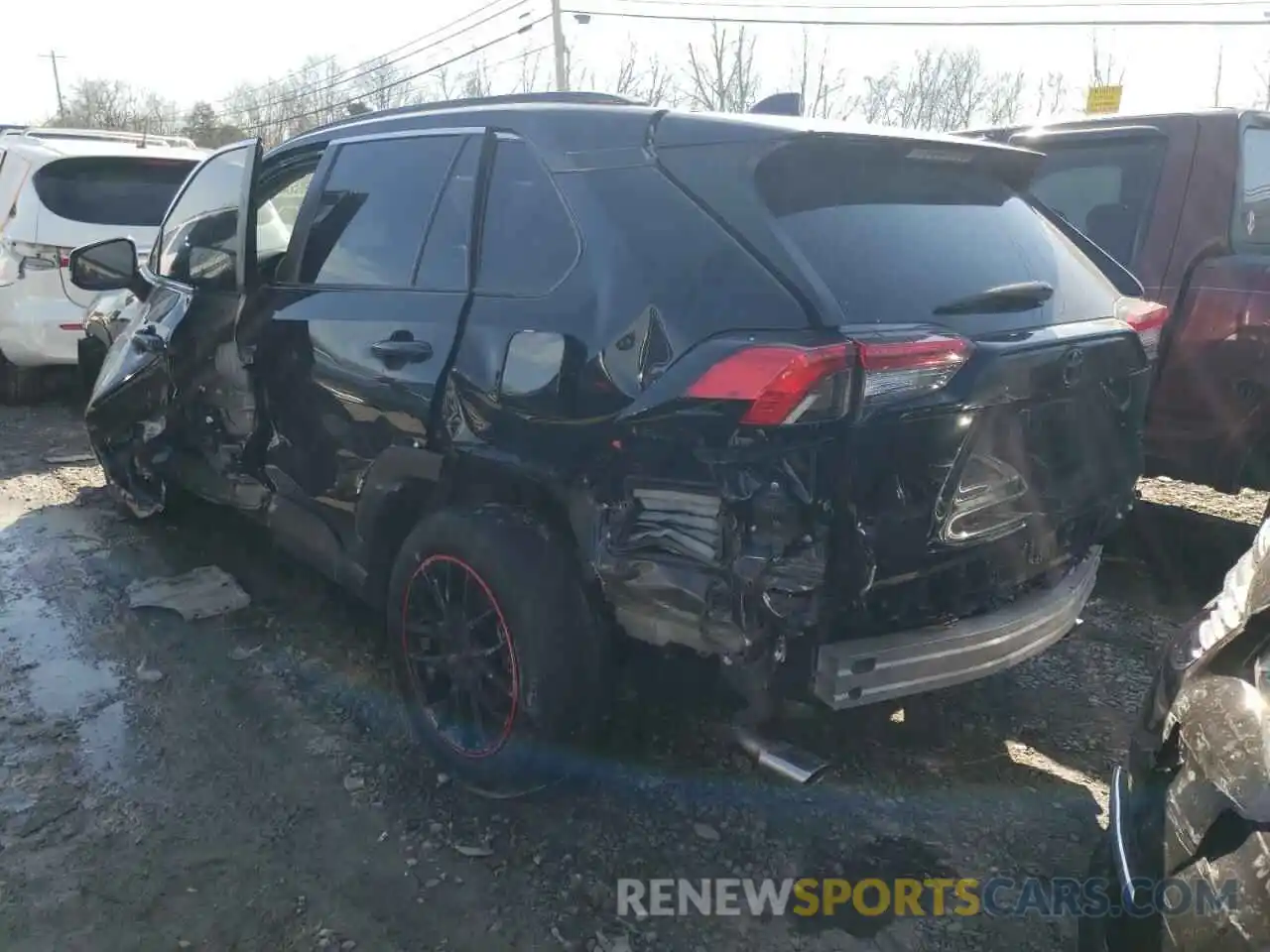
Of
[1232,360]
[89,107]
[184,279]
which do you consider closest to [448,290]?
[184,279]

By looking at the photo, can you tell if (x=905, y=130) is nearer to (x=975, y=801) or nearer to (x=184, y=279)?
(x=975, y=801)

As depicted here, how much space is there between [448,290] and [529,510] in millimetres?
700

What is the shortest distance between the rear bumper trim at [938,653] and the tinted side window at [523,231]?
1.18 meters

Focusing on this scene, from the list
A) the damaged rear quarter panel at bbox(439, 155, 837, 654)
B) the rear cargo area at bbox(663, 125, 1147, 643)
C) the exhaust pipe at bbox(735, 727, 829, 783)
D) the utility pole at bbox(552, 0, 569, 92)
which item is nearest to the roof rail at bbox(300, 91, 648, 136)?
the damaged rear quarter panel at bbox(439, 155, 837, 654)

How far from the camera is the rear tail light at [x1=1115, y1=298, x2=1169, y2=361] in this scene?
9.64 ft

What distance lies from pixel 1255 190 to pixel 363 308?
12.1ft

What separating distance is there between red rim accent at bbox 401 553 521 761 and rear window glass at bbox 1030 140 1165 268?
310 cm

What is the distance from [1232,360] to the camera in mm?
4000

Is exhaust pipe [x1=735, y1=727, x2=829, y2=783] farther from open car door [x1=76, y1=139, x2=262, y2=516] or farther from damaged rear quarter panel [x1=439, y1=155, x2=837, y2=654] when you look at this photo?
open car door [x1=76, y1=139, x2=262, y2=516]

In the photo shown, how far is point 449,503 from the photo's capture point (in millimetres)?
2973

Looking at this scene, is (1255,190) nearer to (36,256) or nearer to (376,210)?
(376,210)

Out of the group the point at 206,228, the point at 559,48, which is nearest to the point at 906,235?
the point at 206,228

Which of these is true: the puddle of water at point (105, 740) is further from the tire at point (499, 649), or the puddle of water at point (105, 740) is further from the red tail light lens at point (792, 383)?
the red tail light lens at point (792, 383)

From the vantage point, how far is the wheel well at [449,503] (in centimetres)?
265
